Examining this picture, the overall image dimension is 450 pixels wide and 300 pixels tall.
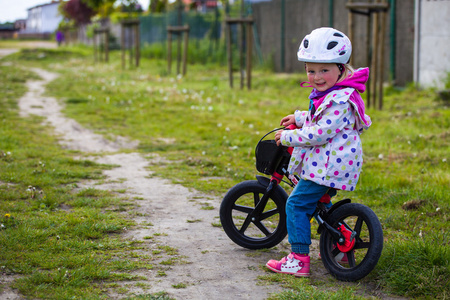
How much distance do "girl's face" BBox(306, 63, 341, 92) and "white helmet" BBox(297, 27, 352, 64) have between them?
0.07m

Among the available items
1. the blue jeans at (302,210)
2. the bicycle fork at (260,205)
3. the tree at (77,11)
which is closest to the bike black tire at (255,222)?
the bicycle fork at (260,205)

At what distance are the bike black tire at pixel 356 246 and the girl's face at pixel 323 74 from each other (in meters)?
0.83

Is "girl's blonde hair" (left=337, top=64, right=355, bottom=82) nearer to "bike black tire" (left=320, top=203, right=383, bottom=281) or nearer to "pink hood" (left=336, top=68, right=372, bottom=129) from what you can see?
"pink hood" (left=336, top=68, right=372, bottom=129)

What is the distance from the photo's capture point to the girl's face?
364 centimetres

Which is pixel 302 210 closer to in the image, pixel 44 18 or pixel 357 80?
pixel 357 80

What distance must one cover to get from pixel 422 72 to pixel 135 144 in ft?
24.2

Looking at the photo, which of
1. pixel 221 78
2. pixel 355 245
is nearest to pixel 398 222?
pixel 355 245

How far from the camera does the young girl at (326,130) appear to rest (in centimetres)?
359

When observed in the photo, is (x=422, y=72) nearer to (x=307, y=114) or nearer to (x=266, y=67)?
(x=266, y=67)

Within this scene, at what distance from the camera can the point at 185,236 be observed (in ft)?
14.8

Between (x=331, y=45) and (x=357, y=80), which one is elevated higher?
(x=331, y=45)

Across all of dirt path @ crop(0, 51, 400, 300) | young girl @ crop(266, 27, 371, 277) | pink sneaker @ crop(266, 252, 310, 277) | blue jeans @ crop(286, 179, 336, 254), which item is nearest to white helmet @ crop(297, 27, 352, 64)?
young girl @ crop(266, 27, 371, 277)

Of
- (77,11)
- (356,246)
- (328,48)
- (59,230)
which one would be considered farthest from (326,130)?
(77,11)

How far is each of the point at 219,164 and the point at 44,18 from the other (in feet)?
→ 249
